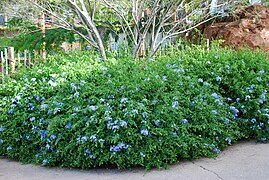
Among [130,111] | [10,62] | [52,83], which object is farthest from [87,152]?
[10,62]

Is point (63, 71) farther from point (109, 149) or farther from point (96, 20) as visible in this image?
point (96, 20)

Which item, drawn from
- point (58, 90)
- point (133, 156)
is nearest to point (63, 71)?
point (58, 90)

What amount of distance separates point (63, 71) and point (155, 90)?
4.98 feet

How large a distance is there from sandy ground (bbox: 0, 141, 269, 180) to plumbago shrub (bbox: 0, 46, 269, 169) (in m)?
0.11

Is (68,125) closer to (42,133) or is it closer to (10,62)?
(42,133)

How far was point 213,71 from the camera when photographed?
5484mm

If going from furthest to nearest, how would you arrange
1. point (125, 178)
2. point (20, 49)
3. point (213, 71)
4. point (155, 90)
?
1. point (20, 49)
2. point (213, 71)
3. point (155, 90)
4. point (125, 178)

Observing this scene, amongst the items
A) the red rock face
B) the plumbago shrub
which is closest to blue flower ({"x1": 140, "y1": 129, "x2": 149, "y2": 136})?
the plumbago shrub

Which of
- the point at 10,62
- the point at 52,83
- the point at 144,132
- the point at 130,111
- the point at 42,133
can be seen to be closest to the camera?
the point at 144,132

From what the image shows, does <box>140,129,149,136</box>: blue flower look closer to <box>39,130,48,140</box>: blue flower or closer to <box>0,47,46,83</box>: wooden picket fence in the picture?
<box>39,130,48,140</box>: blue flower

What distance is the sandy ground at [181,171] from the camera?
3818 millimetres

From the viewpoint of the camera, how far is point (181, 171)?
13.1 feet

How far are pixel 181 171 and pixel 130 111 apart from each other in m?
0.95

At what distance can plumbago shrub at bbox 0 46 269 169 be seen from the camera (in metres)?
4.02
